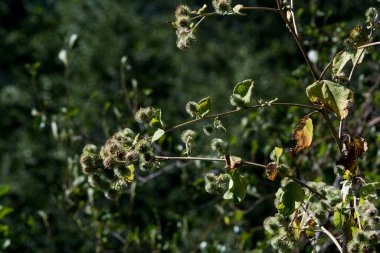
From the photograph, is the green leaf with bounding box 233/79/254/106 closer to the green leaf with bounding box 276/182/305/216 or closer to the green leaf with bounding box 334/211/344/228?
the green leaf with bounding box 276/182/305/216

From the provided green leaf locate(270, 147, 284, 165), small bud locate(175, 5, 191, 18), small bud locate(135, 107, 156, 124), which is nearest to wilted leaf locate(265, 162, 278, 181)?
green leaf locate(270, 147, 284, 165)

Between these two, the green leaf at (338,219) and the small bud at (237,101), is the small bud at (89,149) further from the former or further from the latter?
the green leaf at (338,219)

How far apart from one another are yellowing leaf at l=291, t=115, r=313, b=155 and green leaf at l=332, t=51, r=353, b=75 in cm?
11

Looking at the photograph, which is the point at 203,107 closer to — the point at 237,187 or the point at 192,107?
the point at 192,107

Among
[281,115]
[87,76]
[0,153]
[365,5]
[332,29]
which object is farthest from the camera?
[87,76]

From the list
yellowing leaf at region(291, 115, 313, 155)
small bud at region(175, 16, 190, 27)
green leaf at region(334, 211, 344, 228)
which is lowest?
green leaf at region(334, 211, 344, 228)

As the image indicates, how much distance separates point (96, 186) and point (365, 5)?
33.3 feet

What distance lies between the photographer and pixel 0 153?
11523mm

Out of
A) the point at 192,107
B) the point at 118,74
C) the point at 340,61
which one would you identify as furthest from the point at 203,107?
the point at 118,74

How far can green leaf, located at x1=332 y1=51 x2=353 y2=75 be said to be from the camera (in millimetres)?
1255

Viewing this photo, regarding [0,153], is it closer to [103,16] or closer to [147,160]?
[103,16]

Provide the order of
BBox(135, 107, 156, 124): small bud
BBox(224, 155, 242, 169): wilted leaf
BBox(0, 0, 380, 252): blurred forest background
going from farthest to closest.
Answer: BBox(0, 0, 380, 252): blurred forest background → BBox(135, 107, 156, 124): small bud → BBox(224, 155, 242, 169): wilted leaf

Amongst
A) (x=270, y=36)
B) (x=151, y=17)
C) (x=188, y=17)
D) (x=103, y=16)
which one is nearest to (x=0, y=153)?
(x=103, y=16)

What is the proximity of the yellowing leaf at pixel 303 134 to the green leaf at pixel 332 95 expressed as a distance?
12cm
